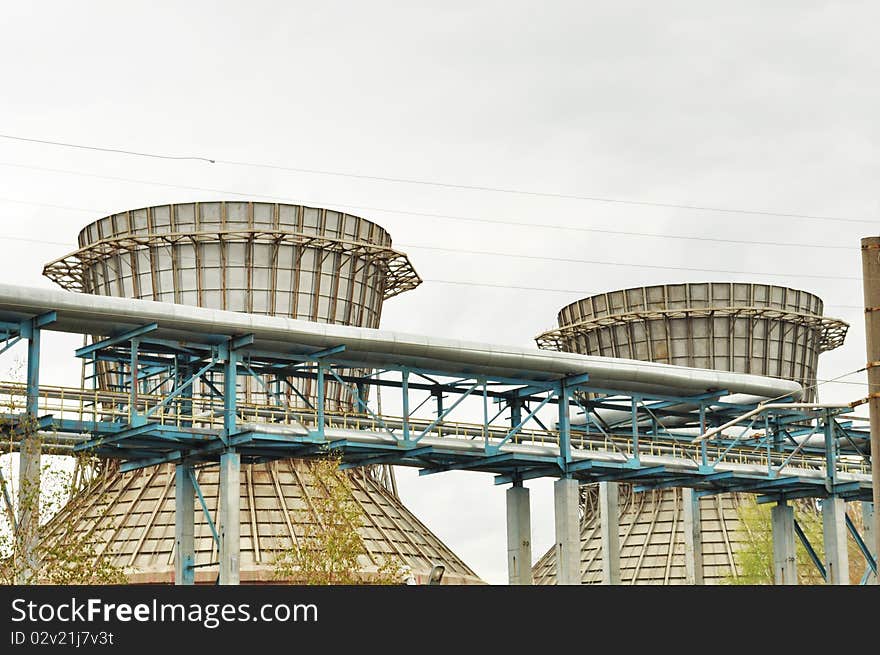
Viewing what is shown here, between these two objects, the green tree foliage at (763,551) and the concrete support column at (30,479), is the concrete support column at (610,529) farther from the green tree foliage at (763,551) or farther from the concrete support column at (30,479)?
the concrete support column at (30,479)

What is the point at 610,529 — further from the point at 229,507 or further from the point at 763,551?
the point at 229,507

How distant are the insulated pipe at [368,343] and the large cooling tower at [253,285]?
16.8 meters

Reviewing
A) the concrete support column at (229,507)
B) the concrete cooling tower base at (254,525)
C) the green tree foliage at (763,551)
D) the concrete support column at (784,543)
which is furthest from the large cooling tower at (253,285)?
the concrete support column at (229,507)

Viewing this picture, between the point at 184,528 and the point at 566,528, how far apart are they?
1425 centimetres

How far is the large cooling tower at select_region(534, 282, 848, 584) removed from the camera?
8250 centimetres

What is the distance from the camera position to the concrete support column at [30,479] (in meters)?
33.8

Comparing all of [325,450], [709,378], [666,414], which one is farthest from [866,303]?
[666,414]

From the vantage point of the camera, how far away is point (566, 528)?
51.6 m

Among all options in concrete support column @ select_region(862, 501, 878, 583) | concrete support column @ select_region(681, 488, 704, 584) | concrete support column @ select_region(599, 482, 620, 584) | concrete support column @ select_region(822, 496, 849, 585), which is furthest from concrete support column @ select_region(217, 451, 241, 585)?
concrete support column @ select_region(862, 501, 878, 583)

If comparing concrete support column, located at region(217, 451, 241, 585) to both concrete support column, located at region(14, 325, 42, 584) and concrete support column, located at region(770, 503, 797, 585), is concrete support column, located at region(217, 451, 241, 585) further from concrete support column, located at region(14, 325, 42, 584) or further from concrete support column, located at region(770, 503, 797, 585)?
concrete support column, located at region(770, 503, 797, 585)

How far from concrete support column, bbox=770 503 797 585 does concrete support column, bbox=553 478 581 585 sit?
556 inches

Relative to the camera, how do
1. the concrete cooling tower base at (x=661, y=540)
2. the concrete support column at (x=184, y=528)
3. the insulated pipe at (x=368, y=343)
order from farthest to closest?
the concrete cooling tower base at (x=661, y=540) → the concrete support column at (x=184, y=528) → the insulated pipe at (x=368, y=343)

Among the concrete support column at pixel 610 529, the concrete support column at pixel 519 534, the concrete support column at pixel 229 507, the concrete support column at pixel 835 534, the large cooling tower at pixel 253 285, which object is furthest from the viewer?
the large cooling tower at pixel 253 285
